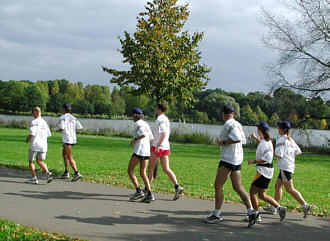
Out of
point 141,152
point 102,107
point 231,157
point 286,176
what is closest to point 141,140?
point 141,152

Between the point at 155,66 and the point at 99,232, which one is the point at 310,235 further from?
the point at 155,66

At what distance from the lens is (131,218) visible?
6680 mm

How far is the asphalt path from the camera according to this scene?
5832mm

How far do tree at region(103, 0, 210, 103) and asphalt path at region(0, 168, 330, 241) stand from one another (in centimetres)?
400

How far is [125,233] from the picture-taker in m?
5.75

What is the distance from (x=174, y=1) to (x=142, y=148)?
20.4ft

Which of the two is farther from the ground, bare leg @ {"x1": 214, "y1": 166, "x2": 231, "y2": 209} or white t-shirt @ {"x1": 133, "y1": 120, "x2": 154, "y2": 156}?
white t-shirt @ {"x1": 133, "y1": 120, "x2": 154, "y2": 156}

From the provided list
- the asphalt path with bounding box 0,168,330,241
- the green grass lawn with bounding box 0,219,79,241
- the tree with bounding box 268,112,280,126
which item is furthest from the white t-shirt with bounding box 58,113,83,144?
the tree with bounding box 268,112,280,126

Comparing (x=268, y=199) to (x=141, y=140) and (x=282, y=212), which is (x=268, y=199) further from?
(x=141, y=140)

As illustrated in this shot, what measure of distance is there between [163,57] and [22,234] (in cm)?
746

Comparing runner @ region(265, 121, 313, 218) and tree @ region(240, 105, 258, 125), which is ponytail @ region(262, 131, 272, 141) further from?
tree @ region(240, 105, 258, 125)

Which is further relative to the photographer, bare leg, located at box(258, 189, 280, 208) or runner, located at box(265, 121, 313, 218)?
runner, located at box(265, 121, 313, 218)

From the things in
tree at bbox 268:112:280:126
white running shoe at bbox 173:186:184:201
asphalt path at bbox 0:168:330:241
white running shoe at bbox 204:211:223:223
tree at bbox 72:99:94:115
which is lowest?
asphalt path at bbox 0:168:330:241

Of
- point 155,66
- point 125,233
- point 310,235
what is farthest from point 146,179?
point 155,66
